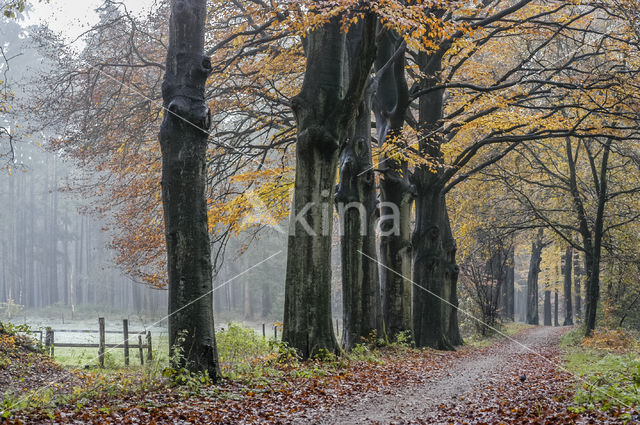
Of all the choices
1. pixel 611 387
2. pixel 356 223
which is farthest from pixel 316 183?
pixel 611 387

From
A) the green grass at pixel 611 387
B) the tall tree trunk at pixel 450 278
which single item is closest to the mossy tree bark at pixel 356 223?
the green grass at pixel 611 387

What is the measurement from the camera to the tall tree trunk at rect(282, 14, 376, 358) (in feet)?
32.0

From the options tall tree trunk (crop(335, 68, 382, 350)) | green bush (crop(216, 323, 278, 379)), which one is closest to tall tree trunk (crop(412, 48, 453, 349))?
tall tree trunk (crop(335, 68, 382, 350))

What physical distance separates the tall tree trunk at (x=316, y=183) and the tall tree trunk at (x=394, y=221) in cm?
499

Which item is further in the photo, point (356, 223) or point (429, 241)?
point (429, 241)

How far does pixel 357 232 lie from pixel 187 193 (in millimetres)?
5379

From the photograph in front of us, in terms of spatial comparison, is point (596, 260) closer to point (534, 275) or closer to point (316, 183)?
point (316, 183)

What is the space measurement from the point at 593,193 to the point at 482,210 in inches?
171

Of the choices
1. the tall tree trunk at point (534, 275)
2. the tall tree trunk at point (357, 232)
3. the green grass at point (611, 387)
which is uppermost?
the tall tree trunk at point (357, 232)

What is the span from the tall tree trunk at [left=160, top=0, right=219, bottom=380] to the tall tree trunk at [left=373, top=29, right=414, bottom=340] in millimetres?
7547

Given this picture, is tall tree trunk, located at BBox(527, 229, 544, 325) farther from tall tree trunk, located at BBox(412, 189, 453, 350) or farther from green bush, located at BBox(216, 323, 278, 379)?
green bush, located at BBox(216, 323, 278, 379)

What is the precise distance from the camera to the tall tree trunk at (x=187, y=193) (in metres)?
7.66

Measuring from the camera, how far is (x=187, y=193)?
25.5 ft

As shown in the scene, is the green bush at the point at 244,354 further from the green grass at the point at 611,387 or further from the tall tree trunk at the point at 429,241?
the tall tree trunk at the point at 429,241
